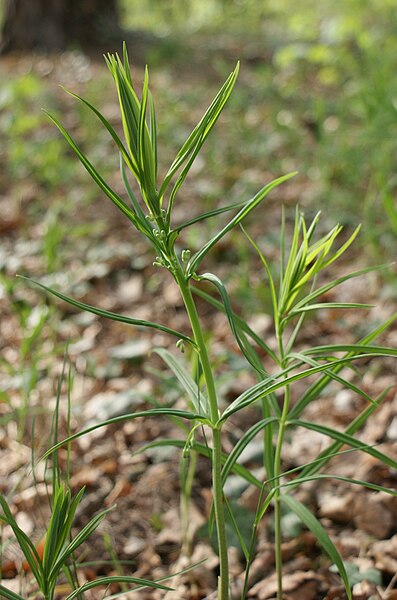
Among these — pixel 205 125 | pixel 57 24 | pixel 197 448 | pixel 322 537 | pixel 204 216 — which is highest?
pixel 57 24

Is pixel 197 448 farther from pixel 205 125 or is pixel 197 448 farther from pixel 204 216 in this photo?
pixel 205 125

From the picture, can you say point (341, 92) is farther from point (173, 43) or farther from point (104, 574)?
point (104, 574)

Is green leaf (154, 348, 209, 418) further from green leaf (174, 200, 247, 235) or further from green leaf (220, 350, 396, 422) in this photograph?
green leaf (174, 200, 247, 235)

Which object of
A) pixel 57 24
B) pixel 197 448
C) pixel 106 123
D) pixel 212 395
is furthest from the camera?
pixel 57 24

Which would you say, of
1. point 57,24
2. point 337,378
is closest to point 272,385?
point 337,378

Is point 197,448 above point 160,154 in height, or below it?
below

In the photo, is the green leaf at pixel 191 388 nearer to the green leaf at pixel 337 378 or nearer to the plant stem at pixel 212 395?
the plant stem at pixel 212 395

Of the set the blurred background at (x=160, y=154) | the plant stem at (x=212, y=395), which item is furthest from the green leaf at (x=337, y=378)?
the blurred background at (x=160, y=154)

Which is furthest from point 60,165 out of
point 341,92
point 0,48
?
point 0,48
